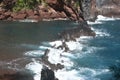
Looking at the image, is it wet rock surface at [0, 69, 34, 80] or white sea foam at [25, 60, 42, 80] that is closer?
wet rock surface at [0, 69, 34, 80]

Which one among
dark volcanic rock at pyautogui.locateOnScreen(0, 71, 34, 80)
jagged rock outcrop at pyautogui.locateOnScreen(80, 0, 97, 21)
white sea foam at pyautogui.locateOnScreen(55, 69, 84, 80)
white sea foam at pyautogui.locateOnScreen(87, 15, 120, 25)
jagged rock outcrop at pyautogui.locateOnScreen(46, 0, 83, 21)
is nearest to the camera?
dark volcanic rock at pyautogui.locateOnScreen(0, 71, 34, 80)

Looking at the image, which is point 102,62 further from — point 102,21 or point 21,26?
point 102,21

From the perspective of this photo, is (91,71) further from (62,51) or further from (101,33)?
(101,33)

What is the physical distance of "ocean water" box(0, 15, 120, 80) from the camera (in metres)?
37.3

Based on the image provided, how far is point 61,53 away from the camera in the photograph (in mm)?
44969

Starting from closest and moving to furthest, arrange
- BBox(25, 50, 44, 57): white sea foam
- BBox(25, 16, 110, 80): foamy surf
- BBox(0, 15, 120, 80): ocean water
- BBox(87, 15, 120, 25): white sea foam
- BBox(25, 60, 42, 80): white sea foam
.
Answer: BBox(25, 16, 110, 80): foamy surf, BBox(25, 60, 42, 80): white sea foam, BBox(0, 15, 120, 80): ocean water, BBox(25, 50, 44, 57): white sea foam, BBox(87, 15, 120, 25): white sea foam

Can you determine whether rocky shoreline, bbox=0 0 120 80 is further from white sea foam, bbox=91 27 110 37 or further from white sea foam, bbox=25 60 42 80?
white sea foam, bbox=25 60 42 80

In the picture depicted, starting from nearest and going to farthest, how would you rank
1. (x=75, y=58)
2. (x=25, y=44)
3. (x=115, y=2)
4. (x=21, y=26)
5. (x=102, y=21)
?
1. (x=75, y=58)
2. (x=25, y=44)
3. (x=21, y=26)
4. (x=102, y=21)
5. (x=115, y=2)

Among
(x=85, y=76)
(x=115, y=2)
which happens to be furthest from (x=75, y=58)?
(x=115, y=2)

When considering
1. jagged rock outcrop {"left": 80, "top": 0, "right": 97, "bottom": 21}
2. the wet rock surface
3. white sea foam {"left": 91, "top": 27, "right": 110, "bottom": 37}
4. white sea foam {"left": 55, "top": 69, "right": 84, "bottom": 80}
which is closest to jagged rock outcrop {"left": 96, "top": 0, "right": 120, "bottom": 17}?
jagged rock outcrop {"left": 80, "top": 0, "right": 97, "bottom": 21}

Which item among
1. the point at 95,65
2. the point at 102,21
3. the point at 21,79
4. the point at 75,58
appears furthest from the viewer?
the point at 102,21

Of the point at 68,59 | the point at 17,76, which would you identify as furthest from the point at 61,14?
the point at 17,76

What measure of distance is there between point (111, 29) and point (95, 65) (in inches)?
1089

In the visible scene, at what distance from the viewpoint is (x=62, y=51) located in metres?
46.1
